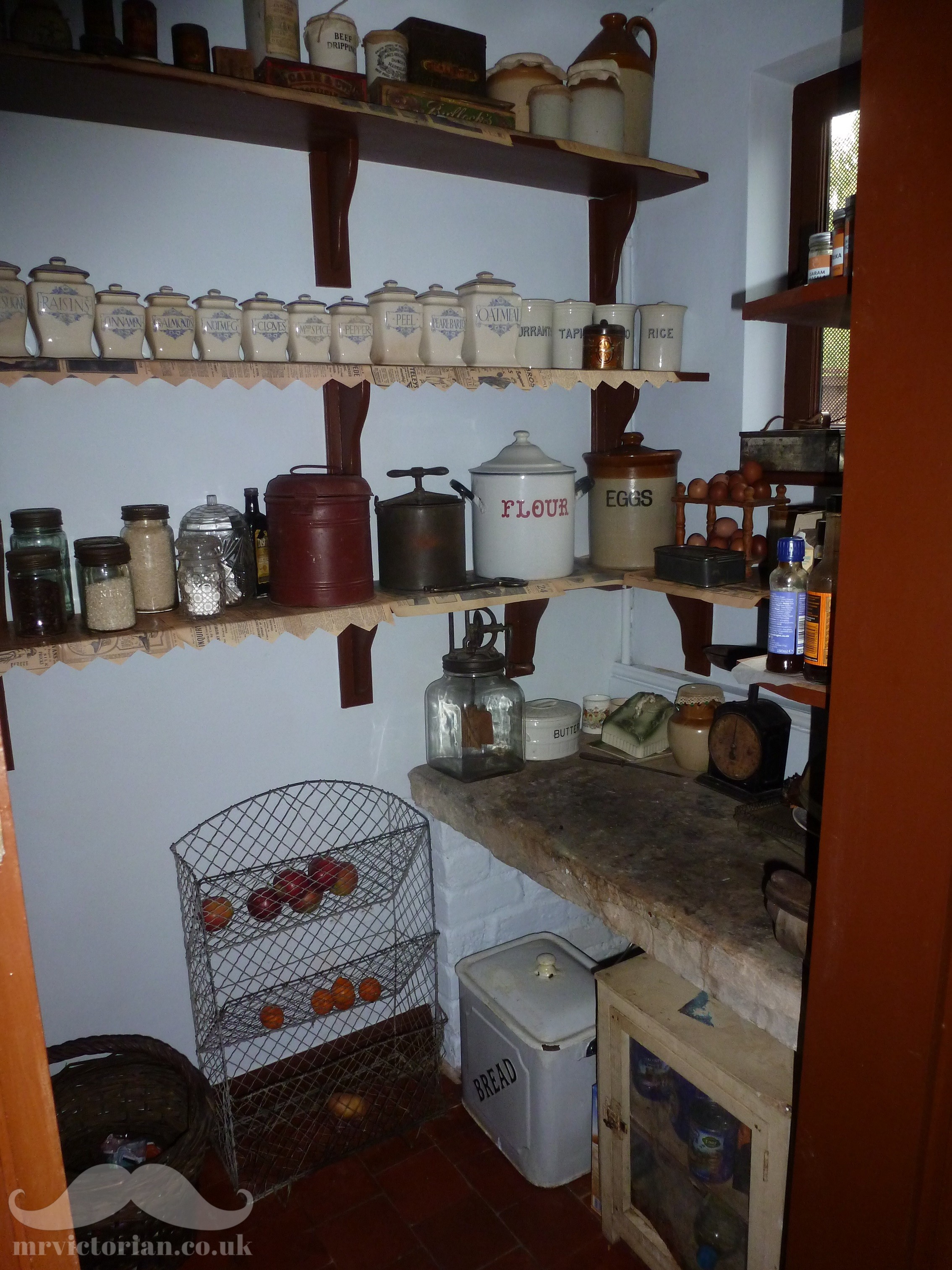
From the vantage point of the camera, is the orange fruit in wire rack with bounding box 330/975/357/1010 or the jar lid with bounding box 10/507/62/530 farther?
the orange fruit in wire rack with bounding box 330/975/357/1010

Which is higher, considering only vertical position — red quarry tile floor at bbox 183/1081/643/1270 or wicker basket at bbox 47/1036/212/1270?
wicker basket at bbox 47/1036/212/1270

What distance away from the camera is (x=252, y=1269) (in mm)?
1549

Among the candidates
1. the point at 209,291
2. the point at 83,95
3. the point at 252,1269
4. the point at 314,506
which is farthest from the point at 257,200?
the point at 252,1269

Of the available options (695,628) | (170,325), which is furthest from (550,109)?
(695,628)

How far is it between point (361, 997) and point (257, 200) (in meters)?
1.72

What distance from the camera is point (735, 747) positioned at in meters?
1.76

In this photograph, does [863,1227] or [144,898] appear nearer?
[863,1227]

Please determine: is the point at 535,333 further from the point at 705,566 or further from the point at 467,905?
the point at 467,905

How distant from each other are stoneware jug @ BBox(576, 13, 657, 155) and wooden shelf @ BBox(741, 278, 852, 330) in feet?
2.21

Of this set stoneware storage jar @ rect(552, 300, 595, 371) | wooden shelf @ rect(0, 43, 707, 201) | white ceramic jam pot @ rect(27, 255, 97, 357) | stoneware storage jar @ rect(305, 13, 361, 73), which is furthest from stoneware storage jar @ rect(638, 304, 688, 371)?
white ceramic jam pot @ rect(27, 255, 97, 357)

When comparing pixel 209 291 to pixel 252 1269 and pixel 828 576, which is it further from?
pixel 252 1269

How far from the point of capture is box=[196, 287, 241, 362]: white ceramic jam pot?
1.45 meters

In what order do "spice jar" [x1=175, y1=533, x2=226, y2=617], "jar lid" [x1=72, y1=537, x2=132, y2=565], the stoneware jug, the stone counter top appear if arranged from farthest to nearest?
the stoneware jug
"spice jar" [x1=175, y1=533, x2=226, y2=617]
"jar lid" [x1=72, y1=537, x2=132, y2=565]
the stone counter top

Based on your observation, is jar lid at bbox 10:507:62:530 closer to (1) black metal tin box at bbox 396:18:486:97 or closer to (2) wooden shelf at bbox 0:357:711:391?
(2) wooden shelf at bbox 0:357:711:391
